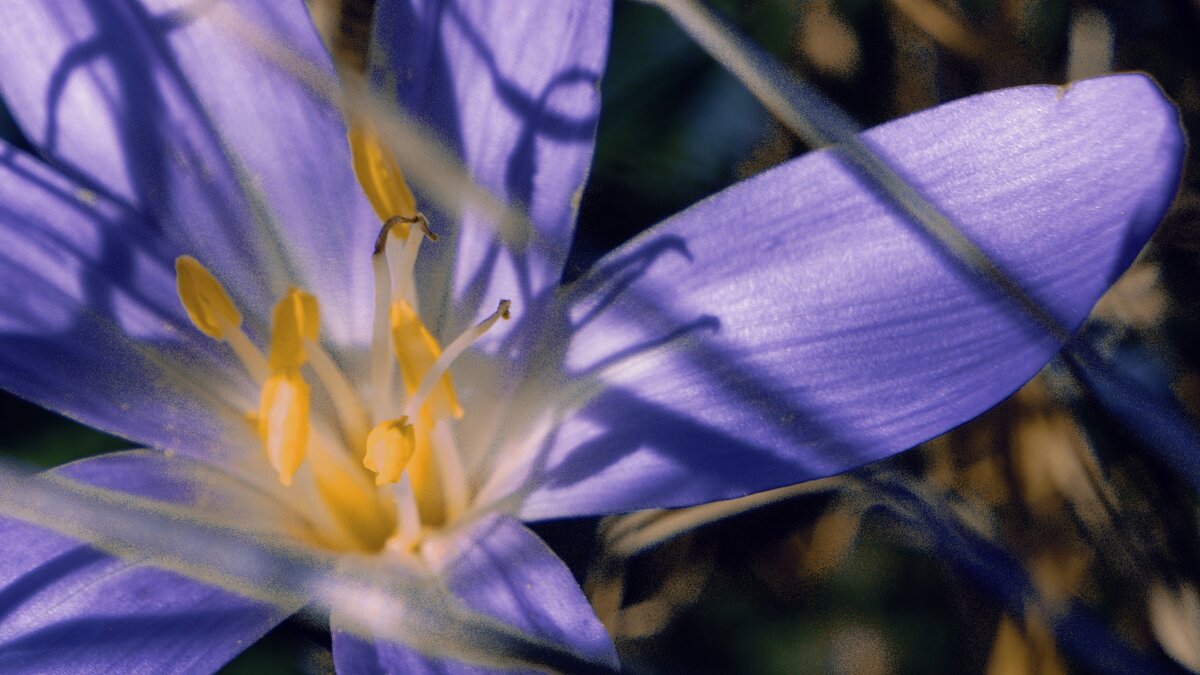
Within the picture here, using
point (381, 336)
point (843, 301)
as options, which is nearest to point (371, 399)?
point (381, 336)

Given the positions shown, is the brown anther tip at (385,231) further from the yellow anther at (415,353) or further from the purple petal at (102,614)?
the purple petal at (102,614)

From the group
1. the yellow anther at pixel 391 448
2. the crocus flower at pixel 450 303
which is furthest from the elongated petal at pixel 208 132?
the yellow anther at pixel 391 448

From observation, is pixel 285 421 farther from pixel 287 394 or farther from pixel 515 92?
pixel 515 92

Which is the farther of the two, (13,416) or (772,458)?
(13,416)

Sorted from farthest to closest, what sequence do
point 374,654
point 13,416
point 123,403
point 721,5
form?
point 721,5 < point 13,416 < point 123,403 < point 374,654

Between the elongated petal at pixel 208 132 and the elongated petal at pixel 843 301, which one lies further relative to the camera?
the elongated petal at pixel 208 132

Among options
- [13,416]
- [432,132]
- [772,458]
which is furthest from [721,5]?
[13,416]

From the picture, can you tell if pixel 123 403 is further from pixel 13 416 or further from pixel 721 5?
pixel 721 5
